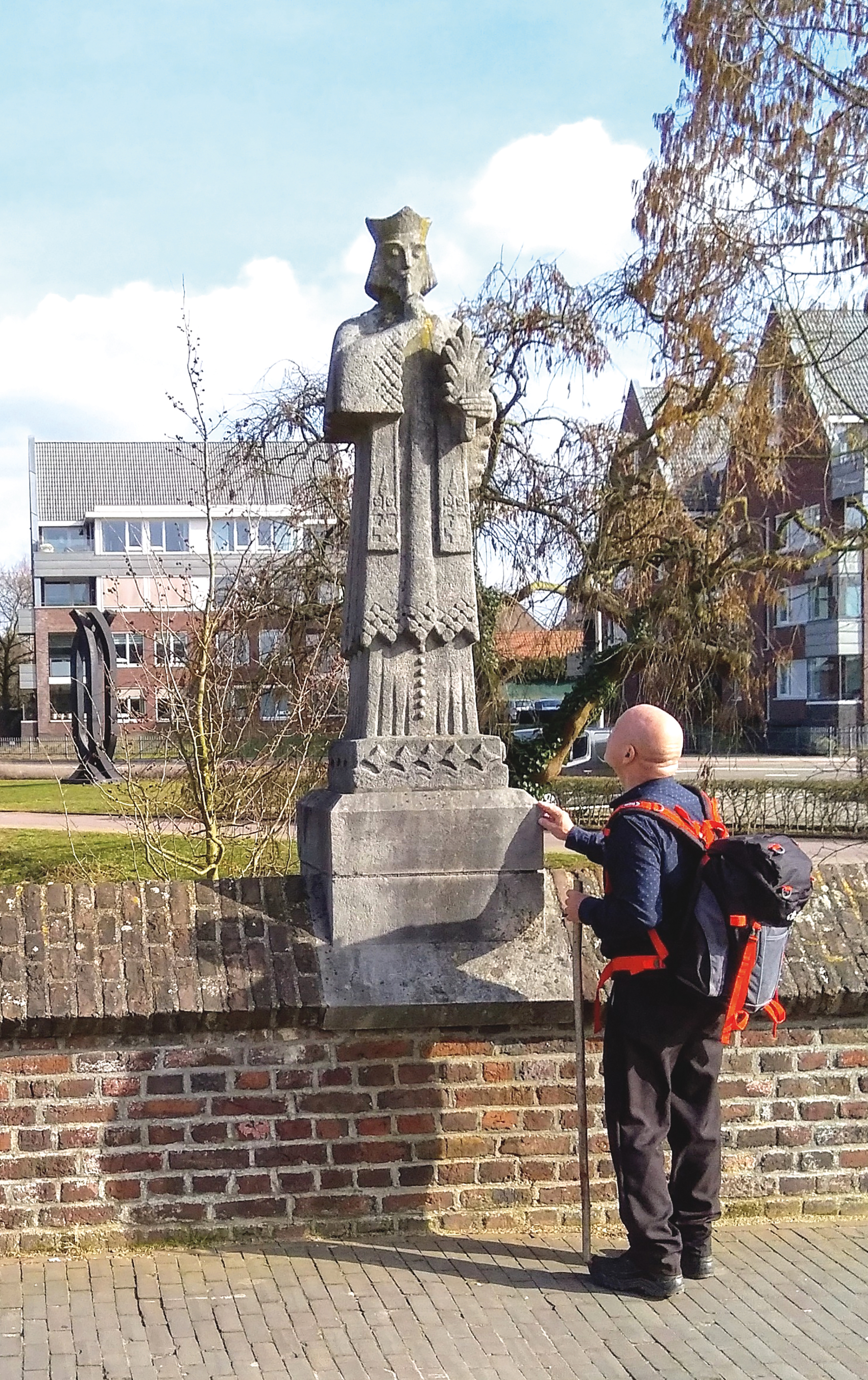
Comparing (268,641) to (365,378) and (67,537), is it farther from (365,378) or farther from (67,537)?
(67,537)

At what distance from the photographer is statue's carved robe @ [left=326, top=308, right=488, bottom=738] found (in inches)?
197

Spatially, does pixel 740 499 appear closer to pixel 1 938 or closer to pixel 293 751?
pixel 293 751

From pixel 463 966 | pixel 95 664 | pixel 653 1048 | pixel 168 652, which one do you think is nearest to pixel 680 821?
pixel 653 1048

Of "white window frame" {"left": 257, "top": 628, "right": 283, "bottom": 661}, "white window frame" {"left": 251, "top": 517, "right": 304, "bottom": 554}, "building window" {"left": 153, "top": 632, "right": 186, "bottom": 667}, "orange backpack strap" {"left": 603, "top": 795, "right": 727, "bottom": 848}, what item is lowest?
"orange backpack strap" {"left": 603, "top": 795, "right": 727, "bottom": 848}

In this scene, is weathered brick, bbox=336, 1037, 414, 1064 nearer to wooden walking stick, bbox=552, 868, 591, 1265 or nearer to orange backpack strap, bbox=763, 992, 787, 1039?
wooden walking stick, bbox=552, 868, 591, 1265

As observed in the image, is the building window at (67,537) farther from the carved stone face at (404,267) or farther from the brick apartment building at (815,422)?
the carved stone face at (404,267)

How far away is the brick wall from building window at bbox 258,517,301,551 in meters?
12.3

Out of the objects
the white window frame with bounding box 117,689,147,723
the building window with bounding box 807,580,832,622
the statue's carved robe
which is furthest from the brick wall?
the building window with bounding box 807,580,832,622

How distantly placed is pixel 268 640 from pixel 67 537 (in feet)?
188

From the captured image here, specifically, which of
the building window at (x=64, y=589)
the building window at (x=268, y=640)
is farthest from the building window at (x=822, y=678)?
the building window at (x=64, y=589)

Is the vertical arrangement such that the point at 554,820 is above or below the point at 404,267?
below

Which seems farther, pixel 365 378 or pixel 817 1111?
pixel 817 1111

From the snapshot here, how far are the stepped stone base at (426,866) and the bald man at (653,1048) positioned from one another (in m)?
0.43

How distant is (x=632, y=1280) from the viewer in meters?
4.36
